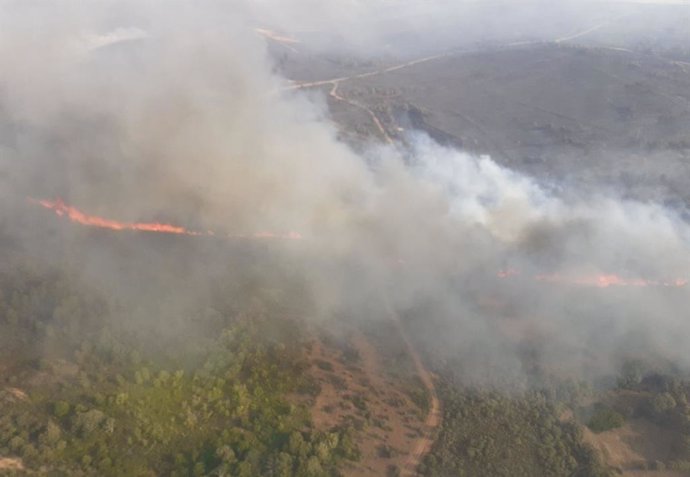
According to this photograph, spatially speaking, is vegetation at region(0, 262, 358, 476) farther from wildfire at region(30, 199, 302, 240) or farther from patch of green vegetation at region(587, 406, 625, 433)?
patch of green vegetation at region(587, 406, 625, 433)

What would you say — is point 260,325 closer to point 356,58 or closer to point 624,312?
point 624,312

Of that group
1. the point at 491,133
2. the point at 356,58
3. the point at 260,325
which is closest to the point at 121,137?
the point at 260,325

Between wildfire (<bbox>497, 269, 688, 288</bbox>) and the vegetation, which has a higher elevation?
wildfire (<bbox>497, 269, 688, 288</bbox>)

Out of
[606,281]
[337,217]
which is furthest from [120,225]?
[606,281]

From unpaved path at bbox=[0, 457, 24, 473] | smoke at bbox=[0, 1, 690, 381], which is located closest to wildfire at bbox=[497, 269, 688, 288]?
smoke at bbox=[0, 1, 690, 381]

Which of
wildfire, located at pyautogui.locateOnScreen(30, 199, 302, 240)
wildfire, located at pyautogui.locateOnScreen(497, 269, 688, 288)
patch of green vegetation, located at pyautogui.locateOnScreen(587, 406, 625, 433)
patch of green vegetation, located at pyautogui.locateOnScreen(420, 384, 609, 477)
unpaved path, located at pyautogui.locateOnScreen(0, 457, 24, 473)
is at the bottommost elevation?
unpaved path, located at pyautogui.locateOnScreen(0, 457, 24, 473)

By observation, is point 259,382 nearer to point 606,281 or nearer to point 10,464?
point 10,464

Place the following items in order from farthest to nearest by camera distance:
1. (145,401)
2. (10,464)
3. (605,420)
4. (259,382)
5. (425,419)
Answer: (259,382) < (605,420) < (425,419) < (145,401) < (10,464)

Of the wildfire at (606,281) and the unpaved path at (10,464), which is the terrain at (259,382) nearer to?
the unpaved path at (10,464)
